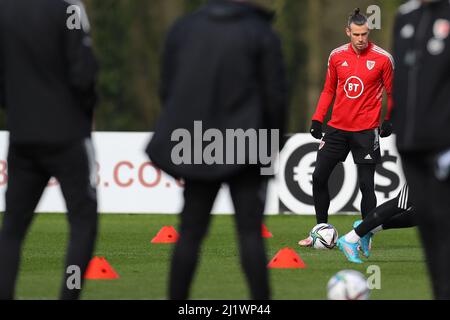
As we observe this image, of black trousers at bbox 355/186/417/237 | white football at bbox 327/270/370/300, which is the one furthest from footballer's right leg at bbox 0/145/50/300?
black trousers at bbox 355/186/417/237

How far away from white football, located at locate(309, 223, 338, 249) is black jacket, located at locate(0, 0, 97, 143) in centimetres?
488

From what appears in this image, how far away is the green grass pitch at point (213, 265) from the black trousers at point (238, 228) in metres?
1.49

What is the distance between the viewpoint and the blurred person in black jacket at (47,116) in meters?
7.27

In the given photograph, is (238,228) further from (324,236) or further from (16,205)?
(324,236)

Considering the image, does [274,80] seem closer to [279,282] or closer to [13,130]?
[13,130]

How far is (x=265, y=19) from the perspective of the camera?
23.4ft

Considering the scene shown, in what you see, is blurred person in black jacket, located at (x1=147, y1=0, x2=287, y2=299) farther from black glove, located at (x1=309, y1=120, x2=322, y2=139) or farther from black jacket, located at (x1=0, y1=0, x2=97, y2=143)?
black glove, located at (x1=309, y1=120, x2=322, y2=139)

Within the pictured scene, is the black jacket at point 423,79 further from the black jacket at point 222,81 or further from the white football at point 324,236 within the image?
the white football at point 324,236

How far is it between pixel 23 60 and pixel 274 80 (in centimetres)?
147

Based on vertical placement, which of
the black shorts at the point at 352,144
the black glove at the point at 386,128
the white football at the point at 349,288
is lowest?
the white football at the point at 349,288

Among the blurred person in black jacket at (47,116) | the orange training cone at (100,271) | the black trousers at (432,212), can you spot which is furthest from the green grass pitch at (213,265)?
the black trousers at (432,212)

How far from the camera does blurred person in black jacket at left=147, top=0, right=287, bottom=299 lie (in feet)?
22.9

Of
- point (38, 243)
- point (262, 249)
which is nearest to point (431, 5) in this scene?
point (262, 249)

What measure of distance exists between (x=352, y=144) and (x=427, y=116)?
17.5 feet
